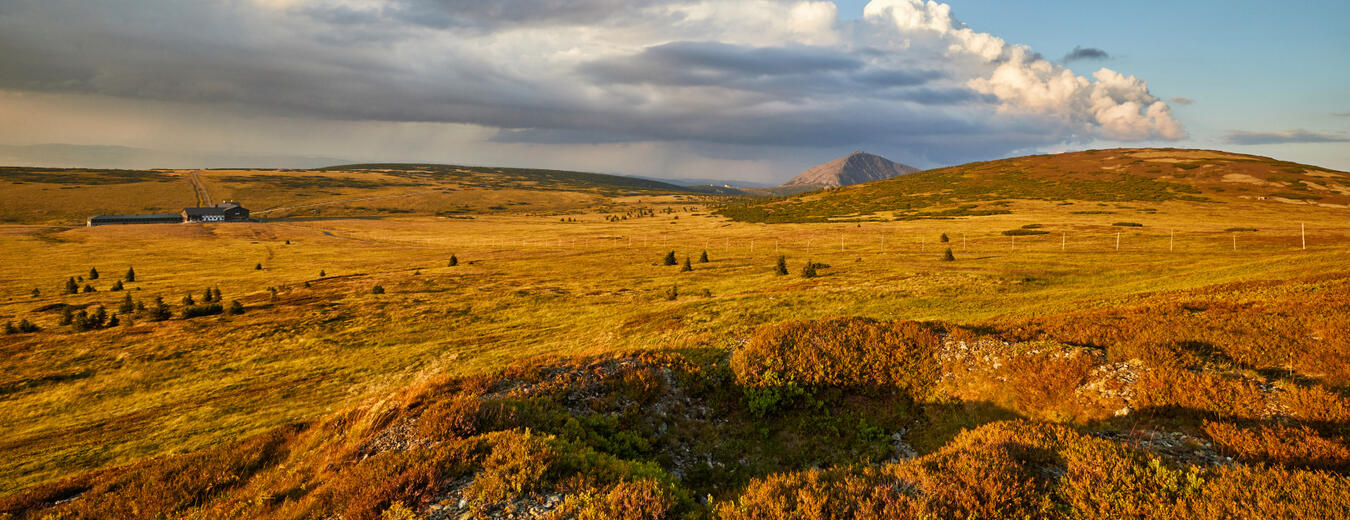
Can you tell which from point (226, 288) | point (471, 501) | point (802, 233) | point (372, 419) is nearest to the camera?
point (471, 501)

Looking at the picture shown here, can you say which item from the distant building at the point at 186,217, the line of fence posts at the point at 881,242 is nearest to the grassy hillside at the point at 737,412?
the line of fence posts at the point at 881,242

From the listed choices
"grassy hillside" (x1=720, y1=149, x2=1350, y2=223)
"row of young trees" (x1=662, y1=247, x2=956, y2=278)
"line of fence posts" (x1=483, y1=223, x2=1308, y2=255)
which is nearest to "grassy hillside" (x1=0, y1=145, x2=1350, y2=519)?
"row of young trees" (x1=662, y1=247, x2=956, y2=278)

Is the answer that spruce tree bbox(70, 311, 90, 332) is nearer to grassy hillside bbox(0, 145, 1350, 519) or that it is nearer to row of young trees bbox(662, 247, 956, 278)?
grassy hillside bbox(0, 145, 1350, 519)

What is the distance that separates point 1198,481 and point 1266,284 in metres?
22.3

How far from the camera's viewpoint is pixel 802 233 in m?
113

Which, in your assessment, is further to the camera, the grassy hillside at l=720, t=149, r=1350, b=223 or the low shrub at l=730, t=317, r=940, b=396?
the grassy hillside at l=720, t=149, r=1350, b=223

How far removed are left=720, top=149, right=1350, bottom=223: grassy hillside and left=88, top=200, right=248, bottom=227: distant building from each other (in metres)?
180

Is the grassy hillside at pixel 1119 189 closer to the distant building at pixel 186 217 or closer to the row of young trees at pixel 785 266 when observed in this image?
the row of young trees at pixel 785 266

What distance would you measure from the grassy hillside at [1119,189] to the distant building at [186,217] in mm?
180465

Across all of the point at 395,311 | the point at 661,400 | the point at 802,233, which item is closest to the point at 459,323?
the point at 395,311

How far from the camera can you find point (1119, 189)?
157875 mm

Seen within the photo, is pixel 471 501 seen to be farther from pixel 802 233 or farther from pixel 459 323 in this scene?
pixel 802 233

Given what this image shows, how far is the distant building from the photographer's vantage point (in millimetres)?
164000

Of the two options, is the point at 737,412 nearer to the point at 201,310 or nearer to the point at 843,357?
the point at 843,357
